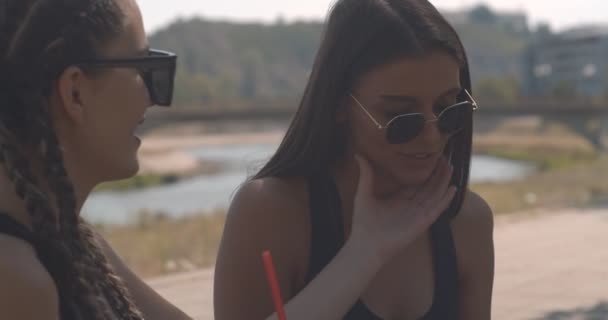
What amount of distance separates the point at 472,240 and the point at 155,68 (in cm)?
91

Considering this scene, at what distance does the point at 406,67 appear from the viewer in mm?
1907

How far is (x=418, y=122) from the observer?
6.20 feet

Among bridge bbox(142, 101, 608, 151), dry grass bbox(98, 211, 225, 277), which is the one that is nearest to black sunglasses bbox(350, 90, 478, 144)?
dry grass bbox(98, 211, 225, 277)

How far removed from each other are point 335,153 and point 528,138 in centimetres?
7937

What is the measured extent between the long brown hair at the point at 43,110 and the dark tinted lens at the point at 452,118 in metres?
0.80

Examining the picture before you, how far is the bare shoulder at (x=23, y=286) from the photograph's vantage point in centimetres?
116

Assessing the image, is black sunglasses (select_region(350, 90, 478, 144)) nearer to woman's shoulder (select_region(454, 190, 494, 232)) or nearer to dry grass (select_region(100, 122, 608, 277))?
woman's shoulder (select_region(454, 190, 494, 232))

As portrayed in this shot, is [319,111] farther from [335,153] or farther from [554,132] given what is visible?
[554,132]

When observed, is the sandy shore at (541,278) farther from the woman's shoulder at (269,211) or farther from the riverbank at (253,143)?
the riverbank at (253,143)

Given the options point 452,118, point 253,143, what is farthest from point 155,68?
point 253,143

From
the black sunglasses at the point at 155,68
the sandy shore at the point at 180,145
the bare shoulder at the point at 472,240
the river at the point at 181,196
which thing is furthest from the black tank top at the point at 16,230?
the sandy shore at the point at 180,145

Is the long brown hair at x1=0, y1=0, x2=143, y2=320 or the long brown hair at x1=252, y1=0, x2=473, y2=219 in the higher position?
the long brown hair at x1=0, y1=0, x2=143, y2=320

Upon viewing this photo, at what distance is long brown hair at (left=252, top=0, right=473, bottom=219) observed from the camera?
1933 mm

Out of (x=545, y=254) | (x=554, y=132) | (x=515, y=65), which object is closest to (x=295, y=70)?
(x=515, y=65)
